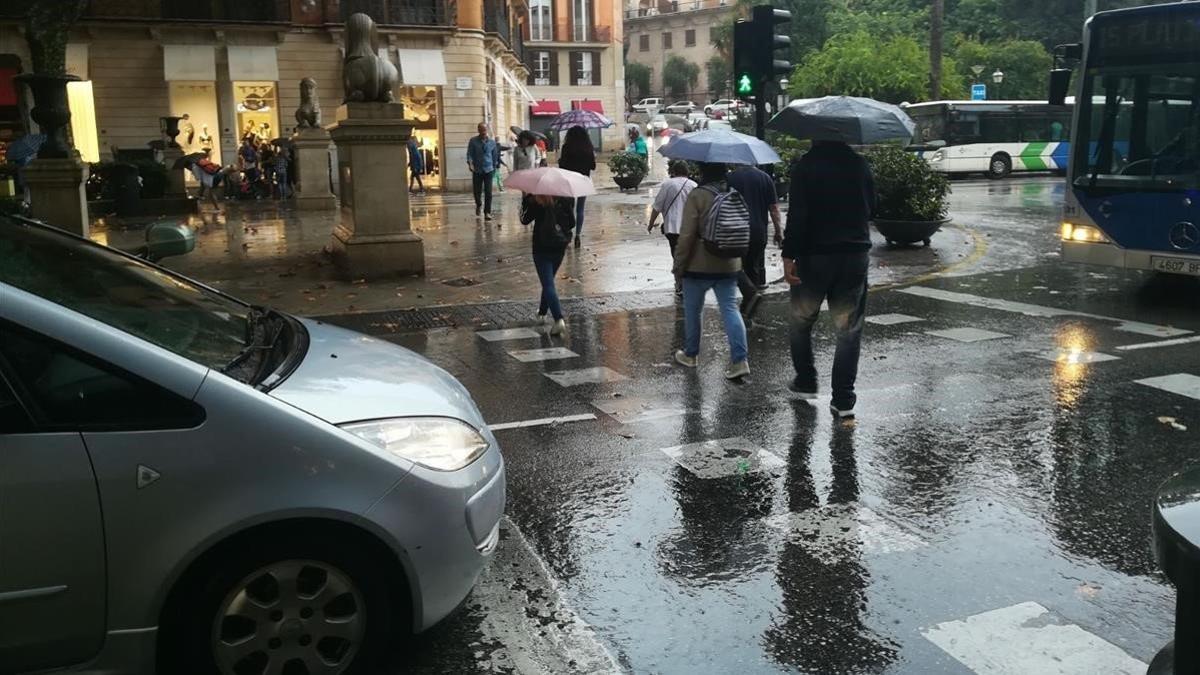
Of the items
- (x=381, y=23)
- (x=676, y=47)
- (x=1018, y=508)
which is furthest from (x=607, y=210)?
(x=676, y=47)

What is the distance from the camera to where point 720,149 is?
7.73 m

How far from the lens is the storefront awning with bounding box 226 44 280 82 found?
3250cm

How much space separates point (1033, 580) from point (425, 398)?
2631 mm

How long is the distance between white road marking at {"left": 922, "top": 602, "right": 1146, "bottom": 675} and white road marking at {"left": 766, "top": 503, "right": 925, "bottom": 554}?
717 mm

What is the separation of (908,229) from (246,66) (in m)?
24.4

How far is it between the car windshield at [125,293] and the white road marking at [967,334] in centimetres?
692

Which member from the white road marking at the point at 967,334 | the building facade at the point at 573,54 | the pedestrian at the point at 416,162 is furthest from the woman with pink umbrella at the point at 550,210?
the building facade at the point at 573,54

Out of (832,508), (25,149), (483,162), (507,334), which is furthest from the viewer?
(483,162)

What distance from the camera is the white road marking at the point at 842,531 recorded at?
4.62 m

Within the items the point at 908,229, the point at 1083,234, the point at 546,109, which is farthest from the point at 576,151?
the point at 546,109

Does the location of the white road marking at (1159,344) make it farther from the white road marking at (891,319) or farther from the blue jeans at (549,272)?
the blue jeans at (549,272)

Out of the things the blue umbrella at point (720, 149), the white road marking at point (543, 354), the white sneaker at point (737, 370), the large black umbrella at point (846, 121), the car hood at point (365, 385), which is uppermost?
the large black umbrella at point (846, 121)

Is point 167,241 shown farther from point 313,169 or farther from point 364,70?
point 313,169

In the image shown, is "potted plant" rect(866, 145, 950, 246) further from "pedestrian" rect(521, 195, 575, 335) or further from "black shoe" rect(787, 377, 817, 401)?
"black shoe" rect(787, 377, 817, 401)
